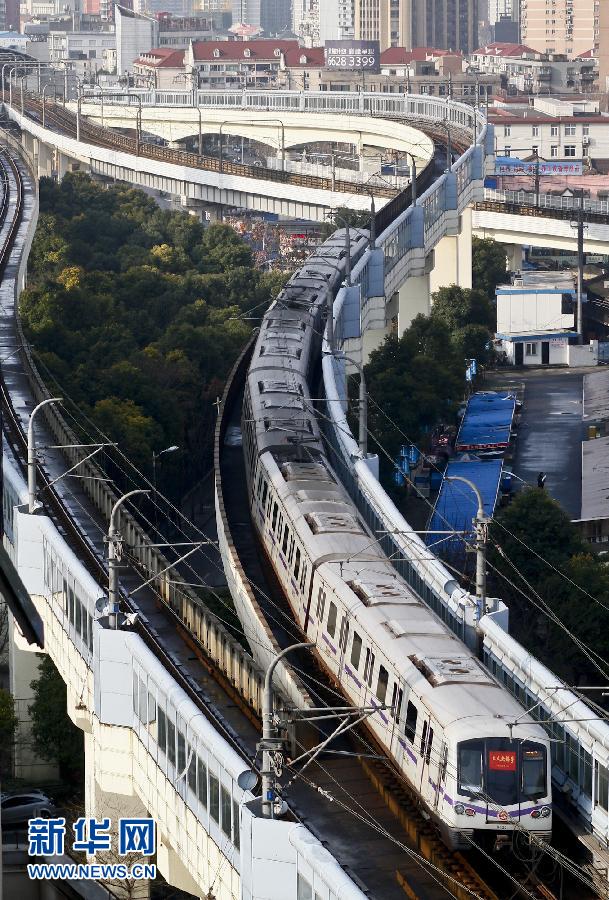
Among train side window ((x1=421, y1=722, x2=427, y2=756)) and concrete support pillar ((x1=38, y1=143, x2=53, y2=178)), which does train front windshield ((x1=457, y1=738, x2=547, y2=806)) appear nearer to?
train side window ((x1=421, y1=722, x2=427, y2=756))

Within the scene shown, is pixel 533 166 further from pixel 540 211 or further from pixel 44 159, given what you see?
pixel 44 159

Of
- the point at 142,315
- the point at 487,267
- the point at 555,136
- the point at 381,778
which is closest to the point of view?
the point at 381,778

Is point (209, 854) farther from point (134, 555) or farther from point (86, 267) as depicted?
point (86, 267)

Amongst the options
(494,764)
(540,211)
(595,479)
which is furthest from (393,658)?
(540,211)

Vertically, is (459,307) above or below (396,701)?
below

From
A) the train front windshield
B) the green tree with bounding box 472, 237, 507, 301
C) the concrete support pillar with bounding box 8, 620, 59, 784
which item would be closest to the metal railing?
the green tree with bounding box 472, 237, 507, 301

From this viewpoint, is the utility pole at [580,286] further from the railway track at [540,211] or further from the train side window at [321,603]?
the train side window at [321,603]
